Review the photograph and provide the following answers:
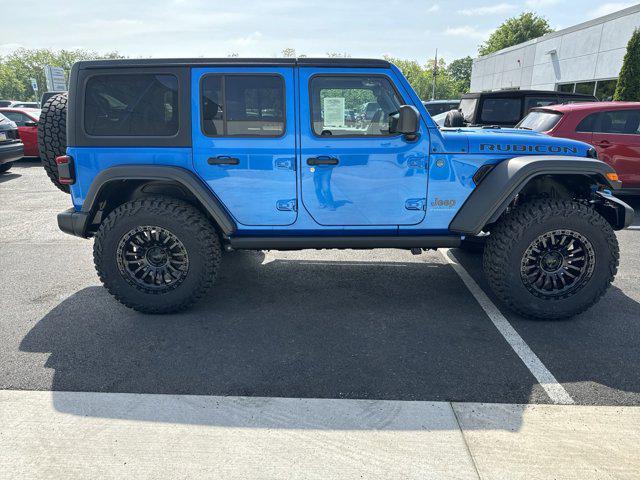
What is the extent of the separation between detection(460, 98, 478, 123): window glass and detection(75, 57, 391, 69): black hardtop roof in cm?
588

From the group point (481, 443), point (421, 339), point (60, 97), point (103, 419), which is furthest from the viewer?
point (60, 97)

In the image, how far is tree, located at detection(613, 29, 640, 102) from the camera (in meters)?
Answer: 14.0

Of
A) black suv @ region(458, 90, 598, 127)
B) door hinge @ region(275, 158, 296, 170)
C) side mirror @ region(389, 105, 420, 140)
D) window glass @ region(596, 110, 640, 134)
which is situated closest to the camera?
side mirror @ region(389, 105, 420, 140)

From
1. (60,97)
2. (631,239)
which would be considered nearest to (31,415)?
(60,97)

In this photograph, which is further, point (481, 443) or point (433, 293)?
point (433, 293)

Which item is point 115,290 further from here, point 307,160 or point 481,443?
point 481,443

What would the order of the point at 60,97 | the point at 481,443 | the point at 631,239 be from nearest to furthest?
the point at 481,443, the point at 60,97, the point at 631,239

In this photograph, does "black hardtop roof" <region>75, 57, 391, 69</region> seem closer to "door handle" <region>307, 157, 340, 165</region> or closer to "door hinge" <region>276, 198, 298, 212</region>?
"door handle" <region>307, 157, 340, 165</region>

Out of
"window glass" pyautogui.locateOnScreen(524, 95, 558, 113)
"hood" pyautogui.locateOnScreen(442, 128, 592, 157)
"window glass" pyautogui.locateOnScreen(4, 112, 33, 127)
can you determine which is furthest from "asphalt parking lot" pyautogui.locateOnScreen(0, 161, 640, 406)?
"window glass" pyautogui.locateOnScreen(4, 112, 33, 127)

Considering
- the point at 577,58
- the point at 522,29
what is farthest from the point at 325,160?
the point at 522,29

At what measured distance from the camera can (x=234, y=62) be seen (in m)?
3.36

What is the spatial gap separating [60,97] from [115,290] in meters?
1.79

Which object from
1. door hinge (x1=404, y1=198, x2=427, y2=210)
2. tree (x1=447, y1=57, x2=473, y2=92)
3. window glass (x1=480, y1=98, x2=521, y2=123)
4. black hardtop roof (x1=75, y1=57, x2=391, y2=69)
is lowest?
door hinge (x1=404, y1=198, x2=427, y2=210)

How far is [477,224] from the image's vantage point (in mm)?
3391
